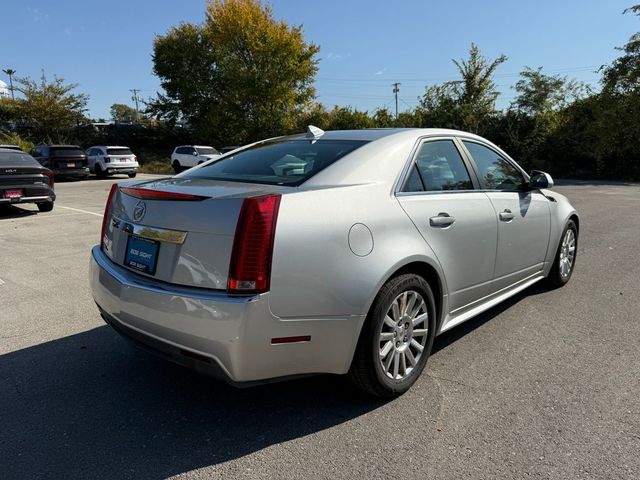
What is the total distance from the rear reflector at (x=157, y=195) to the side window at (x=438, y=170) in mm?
1318

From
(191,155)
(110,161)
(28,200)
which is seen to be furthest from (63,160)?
(28,200)

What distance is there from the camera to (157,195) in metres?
2.78

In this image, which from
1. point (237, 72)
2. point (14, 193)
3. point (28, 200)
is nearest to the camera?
point (14, 193)

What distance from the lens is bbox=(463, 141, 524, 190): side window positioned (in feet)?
13.0

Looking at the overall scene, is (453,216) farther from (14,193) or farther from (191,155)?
(191,155)

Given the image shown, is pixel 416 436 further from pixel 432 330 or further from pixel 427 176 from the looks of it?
pixel 427 176

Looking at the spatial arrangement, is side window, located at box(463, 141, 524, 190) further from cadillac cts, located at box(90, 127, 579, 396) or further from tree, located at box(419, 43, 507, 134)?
tree, located at box(419, 43, 507, 134)

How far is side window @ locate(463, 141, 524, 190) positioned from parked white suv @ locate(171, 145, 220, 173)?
24643 mm

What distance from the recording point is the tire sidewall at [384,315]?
2764 millimetres

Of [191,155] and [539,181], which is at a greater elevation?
[539,181]

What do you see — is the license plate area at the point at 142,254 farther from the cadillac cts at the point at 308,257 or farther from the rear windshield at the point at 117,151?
the rear windshield at the point at 117,151

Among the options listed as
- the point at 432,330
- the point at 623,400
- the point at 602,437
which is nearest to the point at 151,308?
the point at 432,330

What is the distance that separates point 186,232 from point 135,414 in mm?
1146

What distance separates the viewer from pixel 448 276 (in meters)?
3.30
